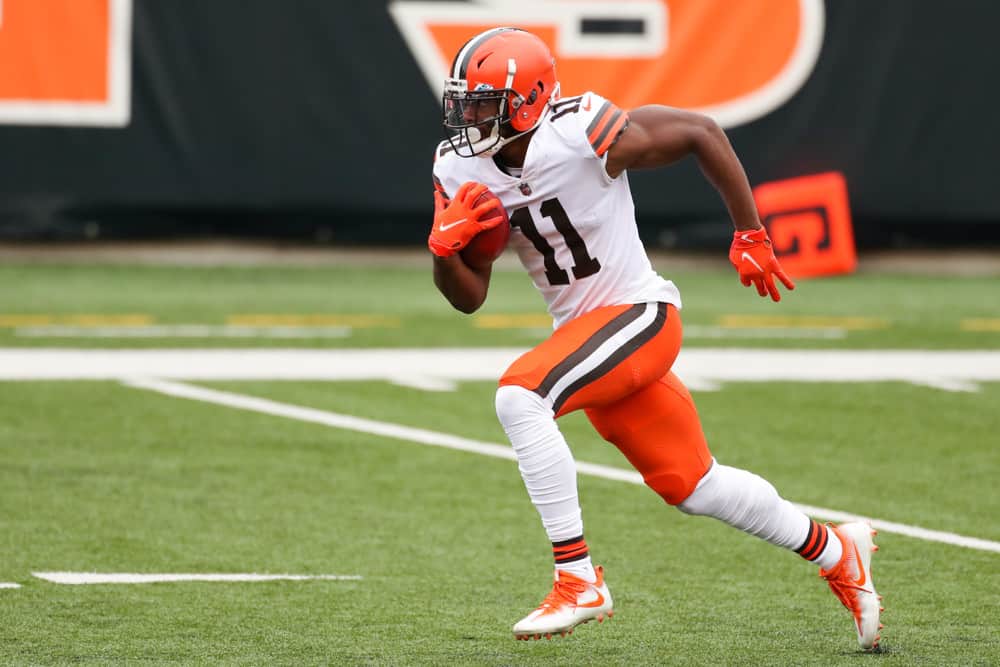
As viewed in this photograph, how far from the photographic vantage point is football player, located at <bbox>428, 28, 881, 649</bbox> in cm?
409

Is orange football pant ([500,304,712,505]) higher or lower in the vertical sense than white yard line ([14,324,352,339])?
higher

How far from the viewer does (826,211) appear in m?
5.59

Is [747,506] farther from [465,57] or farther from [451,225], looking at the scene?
[465,57]

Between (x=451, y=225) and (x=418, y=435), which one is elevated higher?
(x=451, y=225)

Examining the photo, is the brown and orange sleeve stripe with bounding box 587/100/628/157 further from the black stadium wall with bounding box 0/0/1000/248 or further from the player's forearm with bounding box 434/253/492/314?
the black stadium wall with bounding box 0/0/1000/248

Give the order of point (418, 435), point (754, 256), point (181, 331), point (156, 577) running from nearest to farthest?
point (754, 256), point (156, 577), point (418, 435), point (181, 331)

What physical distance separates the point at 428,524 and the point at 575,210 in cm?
170

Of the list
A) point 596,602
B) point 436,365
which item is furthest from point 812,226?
point 436,365

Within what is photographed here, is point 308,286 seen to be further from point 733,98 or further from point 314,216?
point 733,98

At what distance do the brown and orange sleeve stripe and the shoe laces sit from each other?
3.43ft

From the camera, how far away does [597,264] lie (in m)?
4.27

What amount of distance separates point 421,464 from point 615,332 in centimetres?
260

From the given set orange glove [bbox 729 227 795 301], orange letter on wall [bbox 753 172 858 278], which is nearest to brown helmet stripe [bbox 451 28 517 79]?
orange glove [bbox 729 227 795 301]

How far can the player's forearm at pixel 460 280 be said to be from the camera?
13.7 ft
